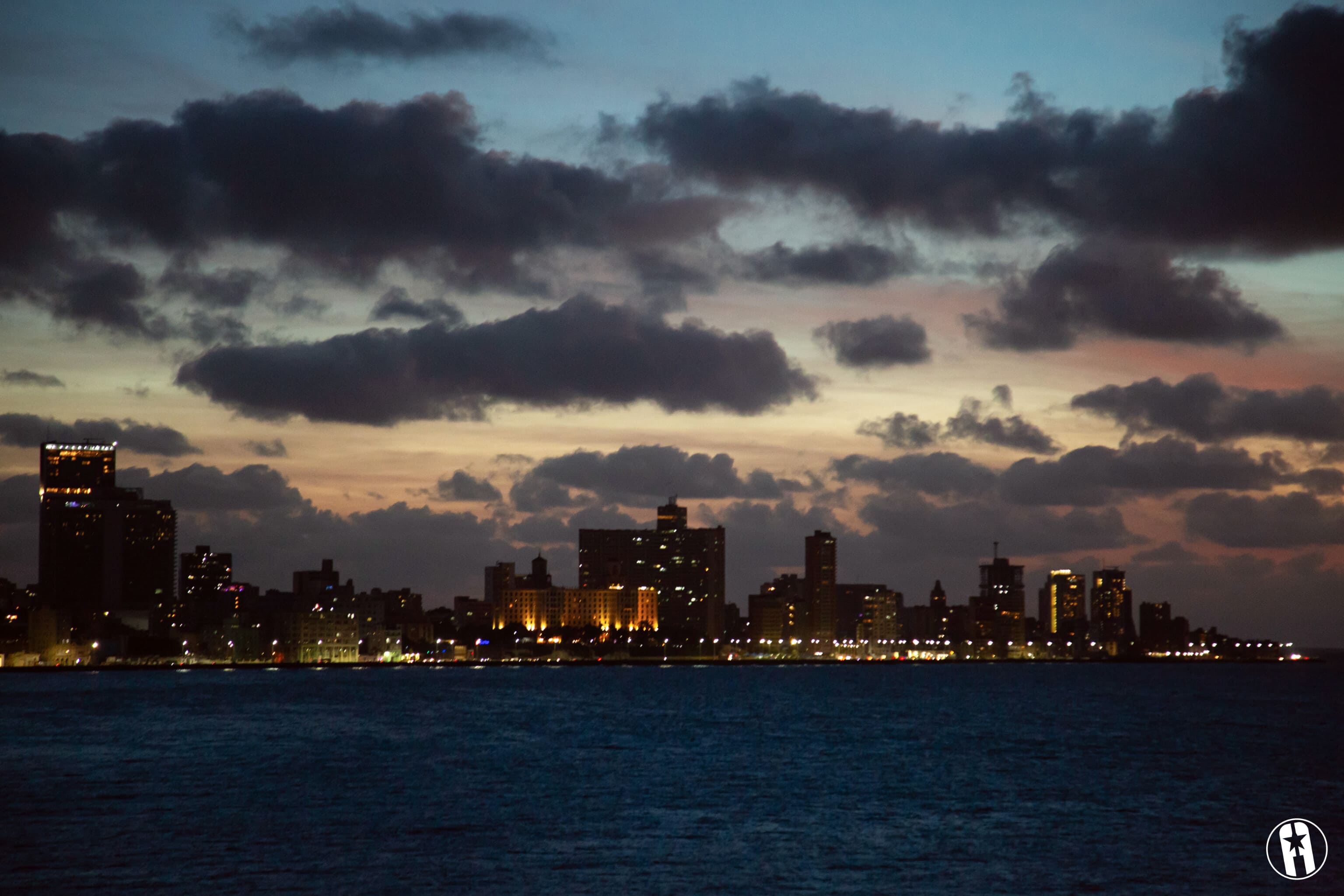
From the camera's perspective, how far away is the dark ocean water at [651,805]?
4756 centimetres

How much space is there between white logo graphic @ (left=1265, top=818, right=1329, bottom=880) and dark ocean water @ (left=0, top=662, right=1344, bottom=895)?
0.86 meters

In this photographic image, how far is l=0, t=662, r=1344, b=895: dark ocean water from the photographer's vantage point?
47.6 meters

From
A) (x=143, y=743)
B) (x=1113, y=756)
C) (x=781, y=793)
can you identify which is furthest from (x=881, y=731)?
(x=143, y=743)

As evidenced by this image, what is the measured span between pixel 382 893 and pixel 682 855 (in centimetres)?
1295

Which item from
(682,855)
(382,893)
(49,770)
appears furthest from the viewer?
(49,770)

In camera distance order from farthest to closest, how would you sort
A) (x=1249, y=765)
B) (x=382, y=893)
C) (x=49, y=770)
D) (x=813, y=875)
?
1. (x=1249, y=765)
2. (x=49, y=770)
3. (x=813, y=875)
4. (x=382, y=893)

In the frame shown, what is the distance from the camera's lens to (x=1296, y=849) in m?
53.6

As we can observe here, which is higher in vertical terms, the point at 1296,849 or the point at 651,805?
the point at 1296,849

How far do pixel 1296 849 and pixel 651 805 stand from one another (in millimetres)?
29179

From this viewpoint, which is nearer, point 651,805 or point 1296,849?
point 1296,849

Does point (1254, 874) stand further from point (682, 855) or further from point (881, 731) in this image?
point (881, 731)

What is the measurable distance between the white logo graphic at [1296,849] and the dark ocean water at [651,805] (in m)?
0.86

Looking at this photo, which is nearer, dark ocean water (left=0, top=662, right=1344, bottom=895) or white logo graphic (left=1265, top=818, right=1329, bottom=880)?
dark ocean water (left=0, top=662, right=1344, bottom=895)

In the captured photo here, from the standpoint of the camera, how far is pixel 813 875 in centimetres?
4853
